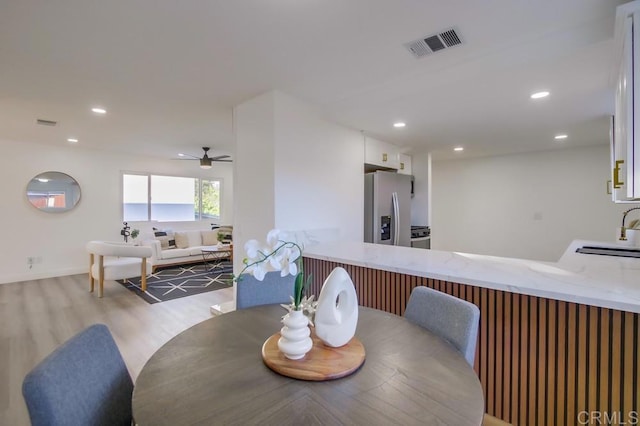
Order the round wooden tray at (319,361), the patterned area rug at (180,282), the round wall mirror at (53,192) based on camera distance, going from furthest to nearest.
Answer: the round wall mirror at (53,192) < the patterned area rug at (180,282) < the round wooden tray at (319,361)

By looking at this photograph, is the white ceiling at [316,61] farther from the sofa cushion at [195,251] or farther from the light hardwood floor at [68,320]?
the sofa cushion at [195,251]

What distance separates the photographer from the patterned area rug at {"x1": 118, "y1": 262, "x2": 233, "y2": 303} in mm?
4422

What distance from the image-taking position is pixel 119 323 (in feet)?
10.9

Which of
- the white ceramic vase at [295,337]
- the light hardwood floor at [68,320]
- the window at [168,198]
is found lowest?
the light hardwood floor at [68,320]

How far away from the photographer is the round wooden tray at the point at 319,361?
1003 mm

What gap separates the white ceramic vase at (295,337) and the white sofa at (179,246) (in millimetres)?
5688

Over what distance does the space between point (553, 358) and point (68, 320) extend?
4.53 meters

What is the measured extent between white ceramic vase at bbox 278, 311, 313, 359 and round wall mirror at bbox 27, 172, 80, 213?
6.47 m

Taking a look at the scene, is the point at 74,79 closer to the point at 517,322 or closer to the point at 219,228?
the point at 517,322

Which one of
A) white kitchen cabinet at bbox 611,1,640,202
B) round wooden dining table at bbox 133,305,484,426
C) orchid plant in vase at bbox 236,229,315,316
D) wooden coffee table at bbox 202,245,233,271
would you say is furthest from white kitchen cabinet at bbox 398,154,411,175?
orchid plant in vase at bbox 236,229,315,316

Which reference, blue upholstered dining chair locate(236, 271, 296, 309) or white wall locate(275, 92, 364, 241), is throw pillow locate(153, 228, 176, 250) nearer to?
white wall locate(275, 92, 364, 241)

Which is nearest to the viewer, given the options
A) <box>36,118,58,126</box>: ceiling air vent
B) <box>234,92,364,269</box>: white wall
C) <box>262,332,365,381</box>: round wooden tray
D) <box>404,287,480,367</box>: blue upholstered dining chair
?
<box>262,332,365,381</box>: round wooden tray

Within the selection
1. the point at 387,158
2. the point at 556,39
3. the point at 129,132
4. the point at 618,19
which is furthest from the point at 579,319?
the point at 129,132

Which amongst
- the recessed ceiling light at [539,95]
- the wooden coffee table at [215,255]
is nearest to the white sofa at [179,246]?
the wooden coffee table at [215,255]
